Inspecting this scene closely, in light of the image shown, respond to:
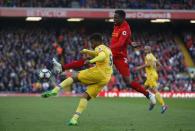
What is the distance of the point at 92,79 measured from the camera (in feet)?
46.0

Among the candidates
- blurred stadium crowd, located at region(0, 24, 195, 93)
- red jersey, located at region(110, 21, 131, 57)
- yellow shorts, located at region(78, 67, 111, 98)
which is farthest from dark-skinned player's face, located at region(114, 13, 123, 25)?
blurred stadium crowd, located at region(0, 24, 195, 93)

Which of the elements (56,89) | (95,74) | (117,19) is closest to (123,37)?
(117,19)

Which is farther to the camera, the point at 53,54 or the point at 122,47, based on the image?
the point at 53,54

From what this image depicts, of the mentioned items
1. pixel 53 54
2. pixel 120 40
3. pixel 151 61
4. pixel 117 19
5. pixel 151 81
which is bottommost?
pixel 53 54

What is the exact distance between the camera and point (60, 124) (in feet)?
45.4

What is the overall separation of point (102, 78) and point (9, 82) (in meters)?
22.9

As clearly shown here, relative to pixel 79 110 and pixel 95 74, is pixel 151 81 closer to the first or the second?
pixel 95 74

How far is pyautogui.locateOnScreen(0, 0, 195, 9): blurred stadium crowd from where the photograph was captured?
40969 millimetres

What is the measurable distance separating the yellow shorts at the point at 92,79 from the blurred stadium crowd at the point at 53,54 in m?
Result: 20.7

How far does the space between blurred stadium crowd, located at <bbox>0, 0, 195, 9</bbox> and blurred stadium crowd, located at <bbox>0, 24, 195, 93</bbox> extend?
7.89ft

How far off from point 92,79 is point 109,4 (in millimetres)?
29196

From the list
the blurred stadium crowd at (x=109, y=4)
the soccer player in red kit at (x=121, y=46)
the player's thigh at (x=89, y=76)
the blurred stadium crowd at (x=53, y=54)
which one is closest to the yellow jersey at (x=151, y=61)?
the soccer player in red kit at (x=121, y=46)

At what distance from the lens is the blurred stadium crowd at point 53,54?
36.5 meters

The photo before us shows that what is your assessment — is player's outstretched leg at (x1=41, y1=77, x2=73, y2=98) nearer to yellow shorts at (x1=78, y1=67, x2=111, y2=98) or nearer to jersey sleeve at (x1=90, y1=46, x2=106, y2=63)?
yellow shorts at (x1=78, y1=67, x2=111, y2=98)
